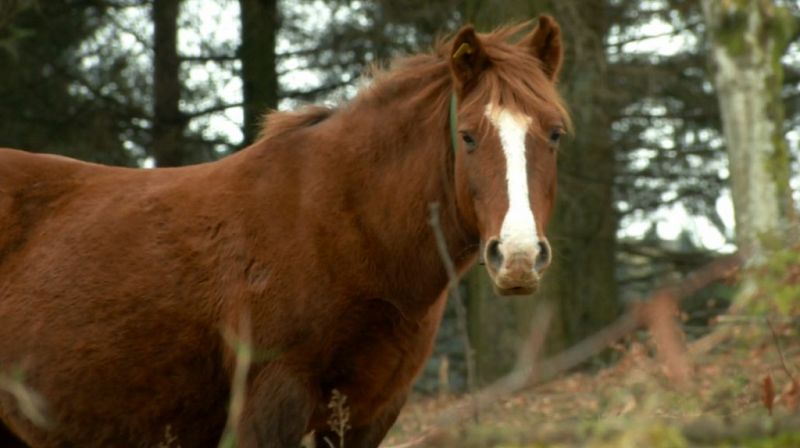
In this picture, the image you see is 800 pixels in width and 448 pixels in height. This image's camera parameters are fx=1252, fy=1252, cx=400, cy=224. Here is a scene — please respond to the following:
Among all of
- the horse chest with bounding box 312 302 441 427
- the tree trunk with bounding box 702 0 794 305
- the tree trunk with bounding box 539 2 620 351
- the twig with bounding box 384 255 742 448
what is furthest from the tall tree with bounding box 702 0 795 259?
the twig with bounding box 384 255 742 448

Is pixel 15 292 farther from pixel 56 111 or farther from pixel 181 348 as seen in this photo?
pixel 56 111

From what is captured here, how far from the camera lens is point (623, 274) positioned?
2034 cm

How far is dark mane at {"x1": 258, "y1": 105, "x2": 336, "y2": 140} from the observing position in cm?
604

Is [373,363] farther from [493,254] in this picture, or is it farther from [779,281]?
A: [779,281]

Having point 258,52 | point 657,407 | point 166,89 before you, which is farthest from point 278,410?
point 166,89

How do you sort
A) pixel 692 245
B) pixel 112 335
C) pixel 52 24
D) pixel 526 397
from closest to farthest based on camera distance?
pixel 112 335, pixel 526 397, pixel 52 24, pixel 692 245

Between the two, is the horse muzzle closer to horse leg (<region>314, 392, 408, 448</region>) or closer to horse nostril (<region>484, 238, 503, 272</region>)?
horse nostril (<region>484, 238, 503, 272</region>)

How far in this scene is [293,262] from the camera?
5.51 m

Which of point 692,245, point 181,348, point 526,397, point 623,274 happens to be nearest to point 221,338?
point 181,348

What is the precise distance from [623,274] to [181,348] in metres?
15.4

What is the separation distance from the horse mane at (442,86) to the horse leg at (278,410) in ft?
4.20

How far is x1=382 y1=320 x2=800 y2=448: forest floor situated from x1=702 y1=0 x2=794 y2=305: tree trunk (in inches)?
56.7

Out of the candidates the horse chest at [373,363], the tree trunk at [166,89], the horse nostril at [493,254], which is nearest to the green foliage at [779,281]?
the horse chest at [373,363]

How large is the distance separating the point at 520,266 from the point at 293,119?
5.97 feet
